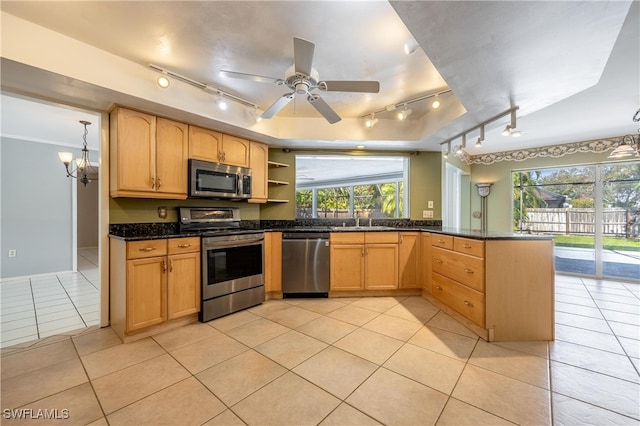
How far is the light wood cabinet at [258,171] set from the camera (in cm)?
352

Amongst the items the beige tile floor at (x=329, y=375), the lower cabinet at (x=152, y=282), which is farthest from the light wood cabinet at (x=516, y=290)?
the lower cabinet at (x=152, y=282)

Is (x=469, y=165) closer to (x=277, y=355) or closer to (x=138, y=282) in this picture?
(x=277, y=355)

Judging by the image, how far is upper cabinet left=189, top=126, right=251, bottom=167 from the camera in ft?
9.73

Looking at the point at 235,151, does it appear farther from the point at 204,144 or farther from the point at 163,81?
the point at 163,81

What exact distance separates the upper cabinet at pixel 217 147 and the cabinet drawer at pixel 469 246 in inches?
107

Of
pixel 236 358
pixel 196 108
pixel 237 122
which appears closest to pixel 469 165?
pixel 237 122

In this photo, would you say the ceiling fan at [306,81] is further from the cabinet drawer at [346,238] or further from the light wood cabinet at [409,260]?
the light wood cabinet at [409,260]

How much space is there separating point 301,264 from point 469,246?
77.5 inches

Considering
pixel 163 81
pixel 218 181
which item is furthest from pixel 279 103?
pixel 218 181

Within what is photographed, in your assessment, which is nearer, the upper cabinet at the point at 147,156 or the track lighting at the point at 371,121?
the upper cabinet at the point at 147,156

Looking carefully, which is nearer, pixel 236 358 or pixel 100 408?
pixel 100 408

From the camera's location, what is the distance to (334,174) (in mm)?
6023

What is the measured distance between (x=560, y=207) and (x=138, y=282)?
6.78 meters

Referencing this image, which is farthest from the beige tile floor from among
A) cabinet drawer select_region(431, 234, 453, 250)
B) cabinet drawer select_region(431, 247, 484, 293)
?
cabinet drawer select_region(431, 234, 453, 250)
